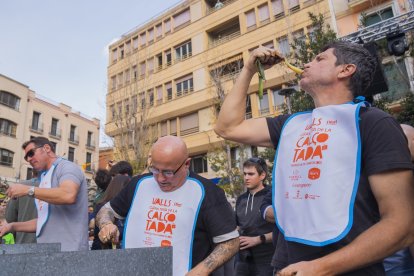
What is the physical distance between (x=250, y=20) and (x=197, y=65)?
4.67 meters

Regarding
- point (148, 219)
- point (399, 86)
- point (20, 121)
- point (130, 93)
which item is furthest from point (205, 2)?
point (148, 219)

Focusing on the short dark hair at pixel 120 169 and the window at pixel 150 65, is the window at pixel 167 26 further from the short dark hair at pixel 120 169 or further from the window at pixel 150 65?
the short dark hair at pixel 120 169

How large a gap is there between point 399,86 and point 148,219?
608 inches

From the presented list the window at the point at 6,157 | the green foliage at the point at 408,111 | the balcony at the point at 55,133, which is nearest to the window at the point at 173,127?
the green foliage at the point at 408,111

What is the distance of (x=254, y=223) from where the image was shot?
4.37m

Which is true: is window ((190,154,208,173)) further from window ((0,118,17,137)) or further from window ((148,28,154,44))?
window ((0,118,17,137))

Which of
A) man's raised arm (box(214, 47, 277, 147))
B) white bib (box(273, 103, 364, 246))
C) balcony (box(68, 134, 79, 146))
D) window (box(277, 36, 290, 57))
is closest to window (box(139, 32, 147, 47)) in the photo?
window (box(277, 36, 290, 57))

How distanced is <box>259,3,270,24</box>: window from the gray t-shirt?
1929cm

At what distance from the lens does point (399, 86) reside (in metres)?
14.6

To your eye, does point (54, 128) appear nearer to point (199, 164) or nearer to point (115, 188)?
point (199, 164)

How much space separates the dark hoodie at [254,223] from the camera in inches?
162

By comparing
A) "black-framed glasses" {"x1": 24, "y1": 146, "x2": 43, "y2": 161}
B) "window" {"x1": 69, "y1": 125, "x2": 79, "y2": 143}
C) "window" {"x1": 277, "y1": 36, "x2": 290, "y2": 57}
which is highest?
"window" {"x1": 69, "y1": 125, "x2": 79, "y2": 143}

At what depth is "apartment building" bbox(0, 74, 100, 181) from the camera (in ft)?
102

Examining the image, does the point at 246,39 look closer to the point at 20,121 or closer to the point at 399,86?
the point at 399,86
